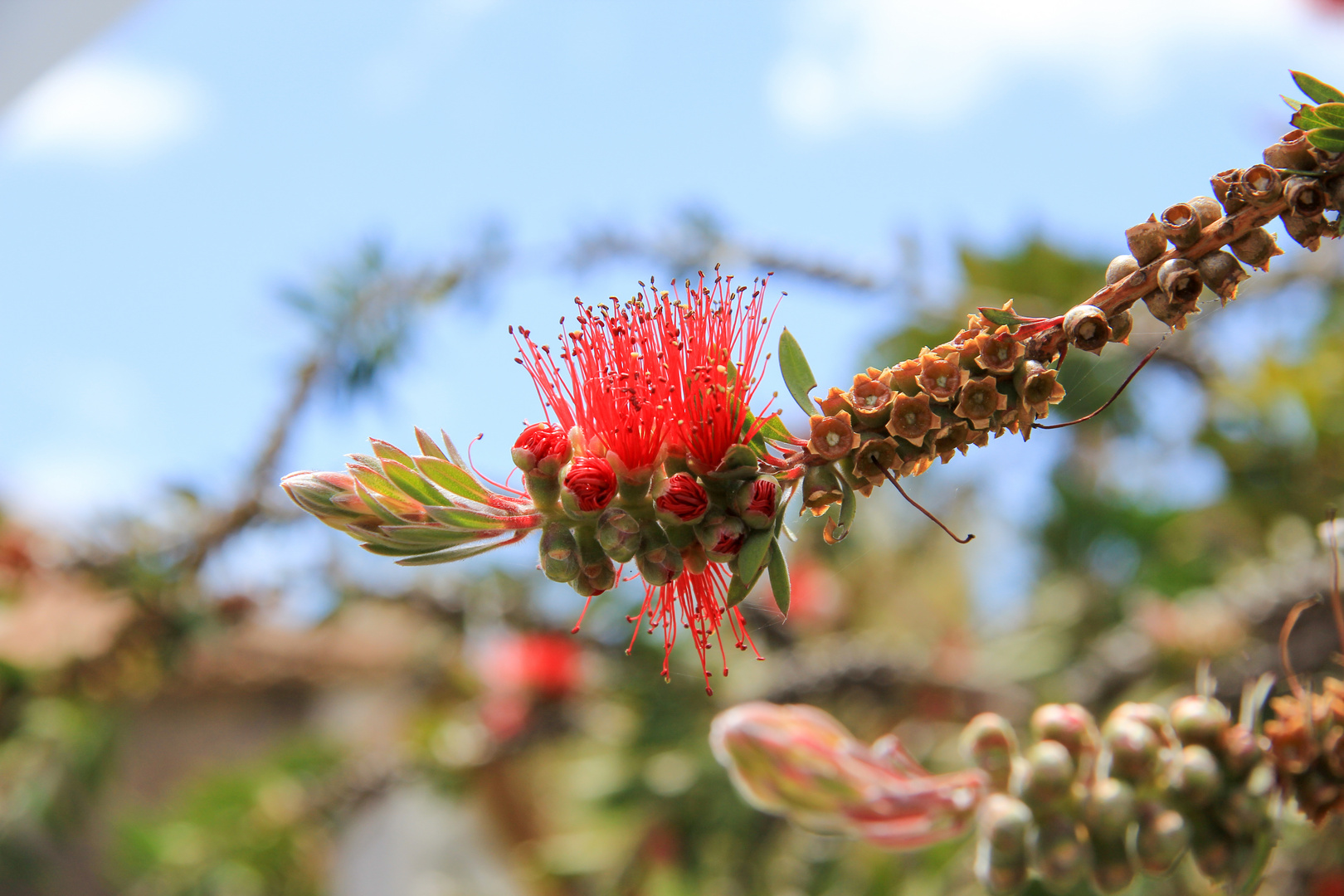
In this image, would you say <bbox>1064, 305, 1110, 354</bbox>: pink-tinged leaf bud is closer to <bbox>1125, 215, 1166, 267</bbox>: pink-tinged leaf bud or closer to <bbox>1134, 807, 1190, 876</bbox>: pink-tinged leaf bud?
<bbox>1125, 215, 1166, 267</bbox>: pink-tinged leaf bud

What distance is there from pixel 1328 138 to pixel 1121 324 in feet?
0.28

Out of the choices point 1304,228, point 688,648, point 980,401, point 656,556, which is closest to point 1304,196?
point 1304,228

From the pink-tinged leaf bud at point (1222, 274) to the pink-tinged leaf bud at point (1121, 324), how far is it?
2cm

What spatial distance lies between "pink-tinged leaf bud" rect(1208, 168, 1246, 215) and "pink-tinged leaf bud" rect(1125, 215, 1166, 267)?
2 centimetres

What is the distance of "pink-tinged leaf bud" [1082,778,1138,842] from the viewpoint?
0.45 metres

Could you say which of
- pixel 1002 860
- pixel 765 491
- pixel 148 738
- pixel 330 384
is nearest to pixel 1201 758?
pixel 1002 860

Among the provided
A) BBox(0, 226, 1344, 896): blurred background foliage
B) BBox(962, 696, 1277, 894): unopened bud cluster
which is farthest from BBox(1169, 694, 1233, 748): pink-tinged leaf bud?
BBox(0, 226, 1344, 896): blurred background foliage

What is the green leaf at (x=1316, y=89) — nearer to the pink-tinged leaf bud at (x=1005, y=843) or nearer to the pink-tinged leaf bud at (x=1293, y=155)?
the pink-tinged leaf bud at (x=1293, y=155)

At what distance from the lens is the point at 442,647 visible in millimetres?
1833

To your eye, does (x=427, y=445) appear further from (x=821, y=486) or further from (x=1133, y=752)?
(x=1133, y=752)

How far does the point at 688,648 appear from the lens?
4.29ft

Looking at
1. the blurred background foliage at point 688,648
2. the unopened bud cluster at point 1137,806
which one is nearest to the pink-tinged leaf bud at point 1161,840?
the unopened bud cluster at point 1137,806

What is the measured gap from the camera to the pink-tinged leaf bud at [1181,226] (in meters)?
0.30

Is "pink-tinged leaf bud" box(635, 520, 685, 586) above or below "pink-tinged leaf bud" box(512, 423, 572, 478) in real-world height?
below
